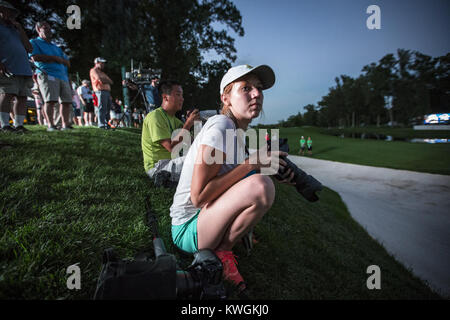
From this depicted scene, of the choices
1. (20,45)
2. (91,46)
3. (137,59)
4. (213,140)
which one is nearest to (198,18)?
(137,59)

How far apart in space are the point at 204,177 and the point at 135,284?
68 centimetres

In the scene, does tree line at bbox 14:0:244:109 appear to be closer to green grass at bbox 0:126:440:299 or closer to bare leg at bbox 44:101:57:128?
bare leg at bbox 44:101:57:128

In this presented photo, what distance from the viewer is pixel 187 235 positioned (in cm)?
157

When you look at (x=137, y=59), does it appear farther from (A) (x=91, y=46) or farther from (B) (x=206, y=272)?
(B) (x=206, y=272)

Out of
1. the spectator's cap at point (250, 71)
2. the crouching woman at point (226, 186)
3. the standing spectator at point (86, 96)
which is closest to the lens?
the crouching woman at point (226, 186)

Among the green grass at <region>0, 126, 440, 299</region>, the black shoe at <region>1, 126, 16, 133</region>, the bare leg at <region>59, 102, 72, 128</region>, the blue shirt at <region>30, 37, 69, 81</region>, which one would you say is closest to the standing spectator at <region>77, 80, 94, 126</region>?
the bare leg at <region>59, 102, 72, 128</region>

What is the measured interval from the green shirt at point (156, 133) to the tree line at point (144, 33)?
422 inches

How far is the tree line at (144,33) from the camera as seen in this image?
40.9 ft

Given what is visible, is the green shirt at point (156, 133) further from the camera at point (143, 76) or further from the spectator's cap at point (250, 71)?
the camera at point (143, 76)

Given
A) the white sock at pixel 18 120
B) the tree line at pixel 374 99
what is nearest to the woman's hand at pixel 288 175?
the white sock at pixel 18 120

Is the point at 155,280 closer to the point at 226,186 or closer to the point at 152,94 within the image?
the point at 226,186

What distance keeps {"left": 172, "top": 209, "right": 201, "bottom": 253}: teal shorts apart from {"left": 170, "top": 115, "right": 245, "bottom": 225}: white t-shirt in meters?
0.04

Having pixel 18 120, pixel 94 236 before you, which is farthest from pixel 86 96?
pixel 94 236

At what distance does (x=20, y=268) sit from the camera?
114cm
